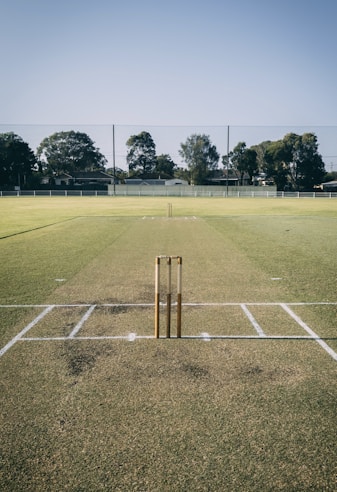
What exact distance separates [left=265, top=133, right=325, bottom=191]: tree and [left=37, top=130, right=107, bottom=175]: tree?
214 feet

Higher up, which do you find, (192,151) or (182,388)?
(192,151)

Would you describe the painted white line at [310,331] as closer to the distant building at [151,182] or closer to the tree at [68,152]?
the distant building at [151,182]

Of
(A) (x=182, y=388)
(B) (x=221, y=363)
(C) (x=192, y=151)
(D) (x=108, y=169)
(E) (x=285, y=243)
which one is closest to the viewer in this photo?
(A) (x=182, y=388)

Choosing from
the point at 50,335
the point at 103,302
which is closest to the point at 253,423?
the point at 50,335

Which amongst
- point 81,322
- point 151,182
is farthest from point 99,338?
point 151,182

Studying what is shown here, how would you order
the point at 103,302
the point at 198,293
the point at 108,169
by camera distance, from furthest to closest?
the point at 108,169
the point at 198,293
the point at 103,302

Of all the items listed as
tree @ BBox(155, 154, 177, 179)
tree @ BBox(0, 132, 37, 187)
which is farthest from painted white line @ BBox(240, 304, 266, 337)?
tree @ BBox(155, 154, 177, 179)

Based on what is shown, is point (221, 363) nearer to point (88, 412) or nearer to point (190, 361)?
point (190, 361)

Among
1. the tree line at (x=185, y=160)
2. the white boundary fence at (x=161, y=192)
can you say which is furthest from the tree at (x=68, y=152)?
the white boundary fence at (x=161, y=192)

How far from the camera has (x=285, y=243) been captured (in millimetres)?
16641

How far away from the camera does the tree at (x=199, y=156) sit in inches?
4166

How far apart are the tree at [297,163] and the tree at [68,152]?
65225mm

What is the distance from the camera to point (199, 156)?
106000 mm

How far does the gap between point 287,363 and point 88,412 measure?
296 centimetres
